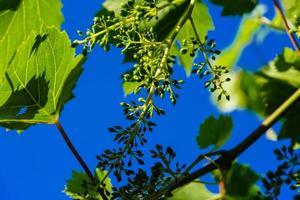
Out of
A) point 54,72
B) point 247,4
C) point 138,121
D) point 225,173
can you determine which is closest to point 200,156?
point 225,173

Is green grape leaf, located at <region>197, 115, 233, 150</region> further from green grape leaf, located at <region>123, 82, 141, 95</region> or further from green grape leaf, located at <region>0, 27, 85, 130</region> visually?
green grape leaf, located at <region>0, 27, 85, 130</region>

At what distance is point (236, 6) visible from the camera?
102 inches

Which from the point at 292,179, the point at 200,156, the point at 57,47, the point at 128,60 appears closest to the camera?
the point at 292,179

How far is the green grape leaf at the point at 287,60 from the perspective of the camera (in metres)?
2.72

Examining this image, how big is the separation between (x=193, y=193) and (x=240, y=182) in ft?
0.74

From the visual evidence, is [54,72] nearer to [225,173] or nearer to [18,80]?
[18,80]

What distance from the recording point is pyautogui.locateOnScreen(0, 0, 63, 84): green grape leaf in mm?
2414

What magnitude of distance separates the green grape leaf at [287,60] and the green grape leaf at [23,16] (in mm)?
1055

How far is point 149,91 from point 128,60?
554 mm

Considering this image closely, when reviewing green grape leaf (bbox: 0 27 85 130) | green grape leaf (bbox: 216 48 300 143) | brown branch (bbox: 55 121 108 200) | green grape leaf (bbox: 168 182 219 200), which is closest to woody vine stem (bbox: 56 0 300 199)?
brown branch (bbox: 55 121 108 200)

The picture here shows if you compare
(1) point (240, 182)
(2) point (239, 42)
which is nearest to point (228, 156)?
(1) point (240, 182)

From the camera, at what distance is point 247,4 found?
8.24 ft

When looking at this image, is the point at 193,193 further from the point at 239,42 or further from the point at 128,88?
the point at 239,42

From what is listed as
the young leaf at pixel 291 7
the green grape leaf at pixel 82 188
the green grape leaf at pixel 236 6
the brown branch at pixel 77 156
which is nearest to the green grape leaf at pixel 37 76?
the brown branch at pixel 77 156
